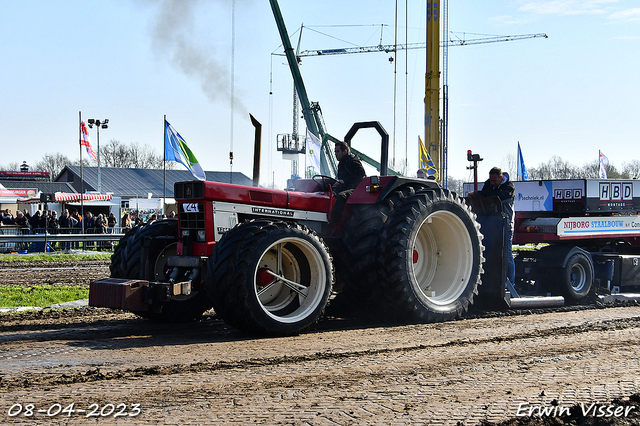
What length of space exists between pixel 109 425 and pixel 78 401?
562 mm

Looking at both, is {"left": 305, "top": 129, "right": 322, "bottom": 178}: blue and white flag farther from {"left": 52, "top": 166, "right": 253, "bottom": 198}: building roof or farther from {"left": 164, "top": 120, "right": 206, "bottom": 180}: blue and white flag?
{"left": 52, "top": 166, "right": 253, "bottom": 198}: building roof

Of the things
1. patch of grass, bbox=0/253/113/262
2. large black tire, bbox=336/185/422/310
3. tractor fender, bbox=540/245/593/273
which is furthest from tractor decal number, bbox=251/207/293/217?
patch of grass, bbox=0/253/113/262

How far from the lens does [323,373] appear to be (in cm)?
507

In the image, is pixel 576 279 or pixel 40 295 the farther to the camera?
pixel 576 279

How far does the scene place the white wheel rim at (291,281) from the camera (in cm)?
686

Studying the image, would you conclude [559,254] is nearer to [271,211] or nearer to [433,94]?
[271,211]

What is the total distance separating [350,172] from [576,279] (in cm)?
506

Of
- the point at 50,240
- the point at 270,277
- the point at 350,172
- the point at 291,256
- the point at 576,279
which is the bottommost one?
the point at 576,279

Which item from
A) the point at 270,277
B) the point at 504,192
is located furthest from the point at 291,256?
the point at 504,192

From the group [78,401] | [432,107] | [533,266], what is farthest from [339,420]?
[432,107]

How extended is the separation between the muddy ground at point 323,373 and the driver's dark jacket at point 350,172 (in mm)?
1735

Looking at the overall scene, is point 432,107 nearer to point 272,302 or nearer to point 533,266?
point 533,266

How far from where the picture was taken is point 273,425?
12.4ft

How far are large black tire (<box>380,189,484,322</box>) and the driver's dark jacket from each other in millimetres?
743
